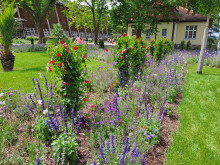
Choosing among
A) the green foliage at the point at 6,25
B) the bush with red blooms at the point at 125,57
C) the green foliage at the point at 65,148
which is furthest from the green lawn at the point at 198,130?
the green foliage at the point at 6,25

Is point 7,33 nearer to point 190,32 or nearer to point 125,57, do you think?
point 125,57

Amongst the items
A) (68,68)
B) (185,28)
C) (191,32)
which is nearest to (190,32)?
(191,32)

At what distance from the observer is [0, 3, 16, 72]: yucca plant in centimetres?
716

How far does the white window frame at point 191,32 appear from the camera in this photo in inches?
852

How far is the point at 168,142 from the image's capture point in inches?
115

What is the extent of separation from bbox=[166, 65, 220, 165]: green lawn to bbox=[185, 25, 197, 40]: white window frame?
19.3 metres

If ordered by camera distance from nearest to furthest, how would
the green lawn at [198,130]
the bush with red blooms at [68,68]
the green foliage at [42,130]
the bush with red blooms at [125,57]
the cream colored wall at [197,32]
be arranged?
the green foliage at [42,130] → the green lawn at [198,130] → the bush with red blooms at [68,68] → the bush with red blooms at [125,57] → the cream colored wall at [197,32]

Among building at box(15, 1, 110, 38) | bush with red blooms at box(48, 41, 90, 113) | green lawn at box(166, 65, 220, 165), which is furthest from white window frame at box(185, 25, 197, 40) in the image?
bush with red blooms at box(48, 41, 90, 113)

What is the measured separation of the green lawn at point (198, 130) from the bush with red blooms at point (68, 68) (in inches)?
80.1

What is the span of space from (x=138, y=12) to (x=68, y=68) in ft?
60.9

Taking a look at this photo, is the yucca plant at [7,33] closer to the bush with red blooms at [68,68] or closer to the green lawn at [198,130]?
the bush with red blooms at [68,68]

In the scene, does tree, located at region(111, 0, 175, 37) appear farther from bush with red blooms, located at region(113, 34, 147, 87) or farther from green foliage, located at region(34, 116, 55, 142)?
green foliage, located at region(34, 116, 55, 142)

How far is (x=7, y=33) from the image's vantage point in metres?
7.26

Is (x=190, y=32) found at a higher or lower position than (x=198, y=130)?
higher
